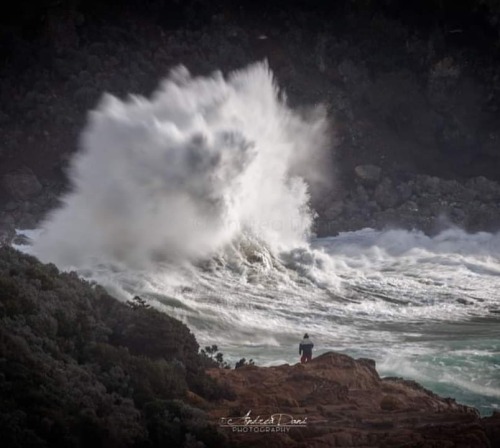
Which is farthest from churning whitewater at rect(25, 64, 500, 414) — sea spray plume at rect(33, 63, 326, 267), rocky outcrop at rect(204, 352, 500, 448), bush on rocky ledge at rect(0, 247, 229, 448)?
bush on rocky ledge at rect(0, 247, 229, 448)

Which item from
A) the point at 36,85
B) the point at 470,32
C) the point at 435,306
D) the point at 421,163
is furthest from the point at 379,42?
the point at 435,306

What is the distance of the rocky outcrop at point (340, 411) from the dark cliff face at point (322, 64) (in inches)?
942

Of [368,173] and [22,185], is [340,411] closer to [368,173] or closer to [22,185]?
[22,185]

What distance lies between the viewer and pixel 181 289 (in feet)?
55.0

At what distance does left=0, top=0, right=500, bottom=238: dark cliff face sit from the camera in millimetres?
34750

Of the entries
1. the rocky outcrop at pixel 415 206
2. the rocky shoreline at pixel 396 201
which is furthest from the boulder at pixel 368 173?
the rocky outcrop at pixel 415 206

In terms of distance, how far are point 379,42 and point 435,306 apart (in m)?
24.2

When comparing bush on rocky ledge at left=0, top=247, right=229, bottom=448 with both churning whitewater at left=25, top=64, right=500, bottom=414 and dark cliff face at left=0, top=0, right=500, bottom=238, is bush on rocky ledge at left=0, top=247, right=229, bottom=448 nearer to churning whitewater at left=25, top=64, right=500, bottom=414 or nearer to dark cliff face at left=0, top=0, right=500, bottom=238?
churning whitewater at left=25, top=64, right=500, bottom=414

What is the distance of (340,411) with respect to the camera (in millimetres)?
7574

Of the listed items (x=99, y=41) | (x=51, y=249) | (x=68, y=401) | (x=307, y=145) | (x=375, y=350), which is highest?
(x=99, y=41)

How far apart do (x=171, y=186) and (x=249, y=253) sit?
301 centimetres

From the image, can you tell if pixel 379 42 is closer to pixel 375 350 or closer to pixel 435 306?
pixel 435 306

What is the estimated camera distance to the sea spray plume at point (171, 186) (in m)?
19.8

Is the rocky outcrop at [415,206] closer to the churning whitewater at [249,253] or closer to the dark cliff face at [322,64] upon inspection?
the dark cliff face at [322,64]
